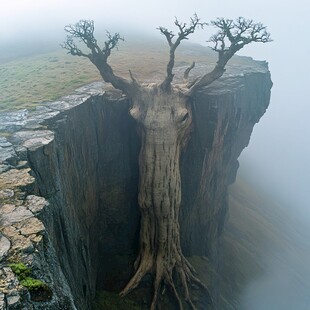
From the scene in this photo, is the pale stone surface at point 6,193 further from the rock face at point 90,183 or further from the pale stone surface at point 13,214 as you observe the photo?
the pale stone surface at point 13,214

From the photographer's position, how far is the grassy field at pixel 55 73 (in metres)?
18.8

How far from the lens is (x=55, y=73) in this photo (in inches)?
981

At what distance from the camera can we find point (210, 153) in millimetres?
20000

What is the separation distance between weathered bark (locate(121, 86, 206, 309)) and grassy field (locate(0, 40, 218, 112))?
15.4 feet

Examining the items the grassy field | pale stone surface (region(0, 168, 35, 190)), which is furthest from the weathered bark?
pale stone surface (region(0, 168, 35, 190))

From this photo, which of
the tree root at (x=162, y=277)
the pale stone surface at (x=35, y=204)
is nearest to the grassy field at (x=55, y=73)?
the pale stone surface at (x=35, y=204)

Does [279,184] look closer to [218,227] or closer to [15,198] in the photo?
[218,227]

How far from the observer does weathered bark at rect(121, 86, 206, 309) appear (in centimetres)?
1720

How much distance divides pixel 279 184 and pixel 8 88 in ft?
137

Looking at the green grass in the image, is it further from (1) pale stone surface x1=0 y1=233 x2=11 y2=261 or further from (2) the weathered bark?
(1) pale stone surface x1=0 y1=233 x2=11 y2=261

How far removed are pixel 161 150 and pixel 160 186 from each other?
1620 millimetres

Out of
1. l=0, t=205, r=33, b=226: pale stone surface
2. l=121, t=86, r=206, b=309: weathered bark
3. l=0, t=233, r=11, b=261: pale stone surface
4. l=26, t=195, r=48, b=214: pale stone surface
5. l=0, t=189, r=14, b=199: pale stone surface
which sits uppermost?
l=0, t=233, r=11, b=261: pale stone surface

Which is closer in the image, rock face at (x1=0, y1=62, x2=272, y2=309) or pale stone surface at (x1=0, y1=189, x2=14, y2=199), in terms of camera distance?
rock face at (x1=0, y1=62, x2=272, y2=309)

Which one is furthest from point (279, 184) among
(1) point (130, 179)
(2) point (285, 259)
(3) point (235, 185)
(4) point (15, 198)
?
(4) point (15, 198)
